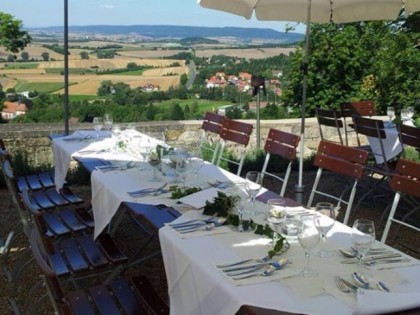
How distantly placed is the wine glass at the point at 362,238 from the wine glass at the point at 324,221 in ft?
0.36

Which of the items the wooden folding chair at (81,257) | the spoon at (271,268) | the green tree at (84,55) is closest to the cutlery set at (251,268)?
the spoon at (271,268)

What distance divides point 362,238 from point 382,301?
376 millimetres

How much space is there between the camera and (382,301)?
1.68 metres

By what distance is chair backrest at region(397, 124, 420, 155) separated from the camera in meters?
4.47

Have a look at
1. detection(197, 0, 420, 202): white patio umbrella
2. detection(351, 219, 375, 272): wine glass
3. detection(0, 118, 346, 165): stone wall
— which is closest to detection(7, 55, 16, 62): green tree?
detection(0, 118, 346, 165): stone wall

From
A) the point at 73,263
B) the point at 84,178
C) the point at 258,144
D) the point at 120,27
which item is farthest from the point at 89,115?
the point at 120,27

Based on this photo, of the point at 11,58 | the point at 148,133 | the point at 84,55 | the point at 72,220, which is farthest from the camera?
the point at 84,55

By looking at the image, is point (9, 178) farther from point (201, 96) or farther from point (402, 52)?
point (402, 52)

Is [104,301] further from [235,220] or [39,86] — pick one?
[39,86]

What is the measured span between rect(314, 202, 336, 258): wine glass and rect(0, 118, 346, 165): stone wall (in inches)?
137

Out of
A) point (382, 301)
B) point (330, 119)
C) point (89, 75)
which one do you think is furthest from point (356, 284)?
point (89, 75)

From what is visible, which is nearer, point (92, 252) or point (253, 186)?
point (253, 186)

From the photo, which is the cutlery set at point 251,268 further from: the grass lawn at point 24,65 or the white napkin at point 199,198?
the grass lawn at point 24,65

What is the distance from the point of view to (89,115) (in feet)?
21.2
